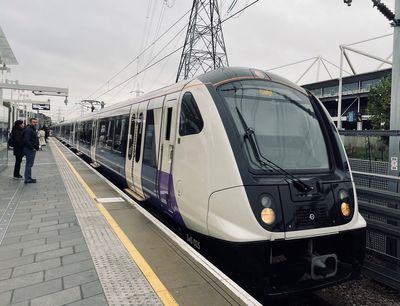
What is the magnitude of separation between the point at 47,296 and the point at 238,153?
7.44 feet

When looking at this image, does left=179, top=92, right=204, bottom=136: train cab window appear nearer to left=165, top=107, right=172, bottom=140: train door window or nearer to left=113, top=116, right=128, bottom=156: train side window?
left=165, top=107, right=172, bottom=140: train door window

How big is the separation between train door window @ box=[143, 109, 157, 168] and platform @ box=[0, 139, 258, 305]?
33.0 inches

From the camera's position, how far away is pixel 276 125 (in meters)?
4.50

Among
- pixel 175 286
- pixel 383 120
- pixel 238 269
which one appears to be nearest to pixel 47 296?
pixel 175 286

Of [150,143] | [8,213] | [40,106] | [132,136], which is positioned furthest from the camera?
[40,106]

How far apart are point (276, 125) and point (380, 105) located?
30716 mm

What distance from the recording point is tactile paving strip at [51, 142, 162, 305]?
119 inches

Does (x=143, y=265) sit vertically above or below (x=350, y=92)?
below

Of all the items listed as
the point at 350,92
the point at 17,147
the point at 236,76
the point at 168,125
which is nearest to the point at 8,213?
the point at 168,125

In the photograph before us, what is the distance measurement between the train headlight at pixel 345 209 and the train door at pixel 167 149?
2.25m

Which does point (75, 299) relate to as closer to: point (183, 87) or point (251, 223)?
point (251, 223)

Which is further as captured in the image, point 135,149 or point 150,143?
point 135,149

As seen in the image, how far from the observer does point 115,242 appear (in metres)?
4.45

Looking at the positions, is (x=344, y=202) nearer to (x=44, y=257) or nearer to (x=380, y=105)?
(x=44, y=257)
